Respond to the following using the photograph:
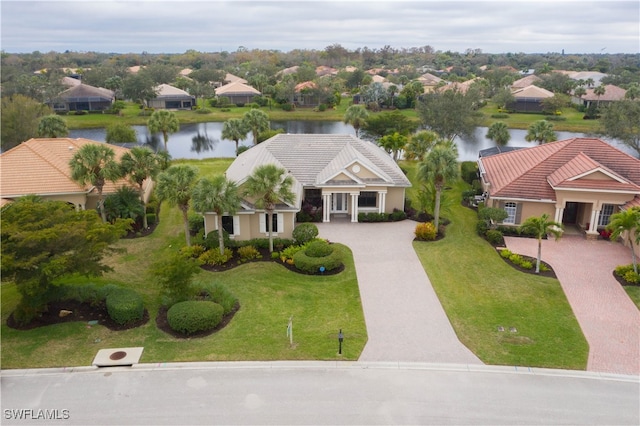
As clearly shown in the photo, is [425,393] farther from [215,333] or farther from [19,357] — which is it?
[19,357]

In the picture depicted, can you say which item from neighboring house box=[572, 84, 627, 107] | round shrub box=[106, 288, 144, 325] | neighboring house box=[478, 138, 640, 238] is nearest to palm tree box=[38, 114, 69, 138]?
round shrub box=[106, 288, 144, 325]

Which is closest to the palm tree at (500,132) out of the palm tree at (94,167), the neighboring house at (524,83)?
the palm tree at (94,167)

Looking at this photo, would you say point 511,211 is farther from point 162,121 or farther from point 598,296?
point 162,121

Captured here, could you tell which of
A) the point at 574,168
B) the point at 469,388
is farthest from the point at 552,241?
the point at 469,388

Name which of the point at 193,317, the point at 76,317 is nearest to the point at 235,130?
the point at 76,317

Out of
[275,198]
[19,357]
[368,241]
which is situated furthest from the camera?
[368,241]

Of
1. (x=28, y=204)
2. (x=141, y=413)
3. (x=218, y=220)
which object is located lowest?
(x=141, y=413)

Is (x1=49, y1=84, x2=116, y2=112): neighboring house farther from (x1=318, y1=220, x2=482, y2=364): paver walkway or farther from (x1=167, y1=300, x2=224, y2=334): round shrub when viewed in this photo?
(x1=167, y1=300, x2=224, y2=334): round shrub

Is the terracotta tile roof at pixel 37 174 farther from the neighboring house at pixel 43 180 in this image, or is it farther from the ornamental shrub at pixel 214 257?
the ornamental shrub at pixel 214 257
